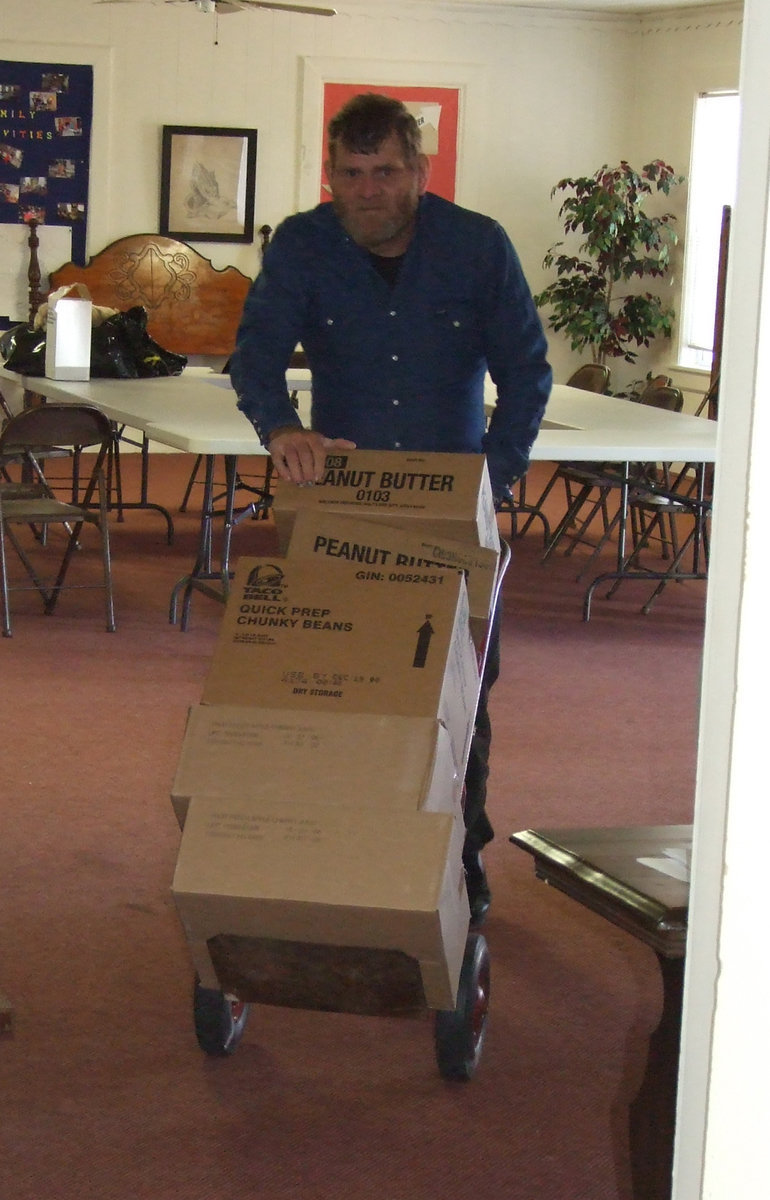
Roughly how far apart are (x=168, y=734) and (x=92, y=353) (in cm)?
299

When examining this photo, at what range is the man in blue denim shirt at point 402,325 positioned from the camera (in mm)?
2791

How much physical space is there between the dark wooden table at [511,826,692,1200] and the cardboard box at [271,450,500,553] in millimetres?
555

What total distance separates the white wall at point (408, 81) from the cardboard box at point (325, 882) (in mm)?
8572

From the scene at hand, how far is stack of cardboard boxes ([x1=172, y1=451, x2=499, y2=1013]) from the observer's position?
83.0 inches

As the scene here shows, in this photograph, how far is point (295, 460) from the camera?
2.38m

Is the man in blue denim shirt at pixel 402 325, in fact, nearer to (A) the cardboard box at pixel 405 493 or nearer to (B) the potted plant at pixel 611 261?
(A) the cardboard box at pixel 405 493

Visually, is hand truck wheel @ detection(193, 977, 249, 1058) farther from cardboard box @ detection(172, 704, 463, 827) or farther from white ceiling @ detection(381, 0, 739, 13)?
→ white ceiling @ detection(381, 0, 739, 13)

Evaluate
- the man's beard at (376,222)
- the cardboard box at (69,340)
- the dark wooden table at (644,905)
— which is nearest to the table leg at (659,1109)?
the dark wooden table at (644,905)

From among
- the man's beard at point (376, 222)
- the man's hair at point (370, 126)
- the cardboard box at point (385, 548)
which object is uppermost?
the man's hair at point (370, 126)

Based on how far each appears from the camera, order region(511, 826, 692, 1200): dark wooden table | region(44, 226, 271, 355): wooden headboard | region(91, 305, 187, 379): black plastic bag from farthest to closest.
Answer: region(44, 226, 271, 355): wooden headboard
region(91, 305, 187, 379): black plastic bag
region(511, 826, 692, 1200): dark wooden table

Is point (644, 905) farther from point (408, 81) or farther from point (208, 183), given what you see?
point (408, 81)

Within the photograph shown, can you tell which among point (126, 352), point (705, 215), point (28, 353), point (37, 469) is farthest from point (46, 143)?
point (37, 469)

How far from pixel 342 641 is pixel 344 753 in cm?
17

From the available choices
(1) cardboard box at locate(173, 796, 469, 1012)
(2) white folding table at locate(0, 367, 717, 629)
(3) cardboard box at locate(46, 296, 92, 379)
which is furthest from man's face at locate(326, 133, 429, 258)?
(3) cardboard box at locate(46, 296, 92, 379)
